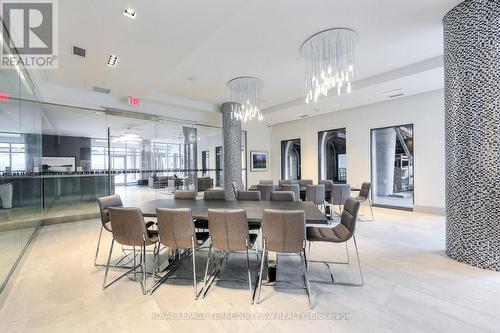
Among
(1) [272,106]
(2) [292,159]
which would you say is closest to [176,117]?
(1) [272,106]

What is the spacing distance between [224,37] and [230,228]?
3047 millimetres

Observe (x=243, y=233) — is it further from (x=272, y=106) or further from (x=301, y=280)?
(x=272, y=106)

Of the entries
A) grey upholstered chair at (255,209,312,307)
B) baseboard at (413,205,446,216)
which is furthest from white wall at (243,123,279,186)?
grey upholstered chair at (255,209,312,307)

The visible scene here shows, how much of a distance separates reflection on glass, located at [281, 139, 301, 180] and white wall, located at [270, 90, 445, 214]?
63 cm

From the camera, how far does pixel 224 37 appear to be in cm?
366

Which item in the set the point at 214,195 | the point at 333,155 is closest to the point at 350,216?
the point at 214,195

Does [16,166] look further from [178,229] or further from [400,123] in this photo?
[400,123]

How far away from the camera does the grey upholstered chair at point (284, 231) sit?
2.20 meters

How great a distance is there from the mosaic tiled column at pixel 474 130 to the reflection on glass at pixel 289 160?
21.5 ft

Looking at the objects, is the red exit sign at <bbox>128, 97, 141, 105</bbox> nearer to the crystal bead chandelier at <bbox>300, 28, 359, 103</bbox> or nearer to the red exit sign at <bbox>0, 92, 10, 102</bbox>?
the red exit sign at <bbox>0, 92, 10, 102</bbox>

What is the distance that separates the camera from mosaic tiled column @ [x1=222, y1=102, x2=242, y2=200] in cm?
711

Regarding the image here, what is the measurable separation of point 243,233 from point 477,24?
3920 mm

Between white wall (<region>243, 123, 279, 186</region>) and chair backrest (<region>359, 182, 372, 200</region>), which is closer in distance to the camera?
chair backrest (<region>359, 182, 372, 200</region>)

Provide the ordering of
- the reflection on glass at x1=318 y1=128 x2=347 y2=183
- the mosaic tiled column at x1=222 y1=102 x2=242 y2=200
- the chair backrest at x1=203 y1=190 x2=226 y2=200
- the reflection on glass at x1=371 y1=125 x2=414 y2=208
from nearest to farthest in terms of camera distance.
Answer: the chair backrest at x1=203 y1=190 x2=226 y2=200
the reflection on glass at x1=371 y1=125 x2=414 y2=208
the mosaic tiled column at x1=222 y1=102 x2=242 y2=200
the reflection on glass at x1=318 y1=128 x2=347 y2=183
